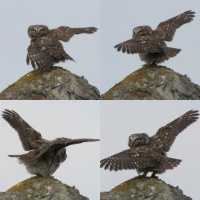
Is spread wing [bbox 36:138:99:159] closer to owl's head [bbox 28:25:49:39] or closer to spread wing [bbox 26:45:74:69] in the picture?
spread wing [bbox 26:45:74:69]

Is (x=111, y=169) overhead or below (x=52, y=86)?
below

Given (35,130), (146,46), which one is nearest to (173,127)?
(146,46)

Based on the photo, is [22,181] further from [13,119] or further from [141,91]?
[141,91]

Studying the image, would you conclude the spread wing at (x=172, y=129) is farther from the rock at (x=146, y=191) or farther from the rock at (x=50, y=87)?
the rock at (x=146, y=191)

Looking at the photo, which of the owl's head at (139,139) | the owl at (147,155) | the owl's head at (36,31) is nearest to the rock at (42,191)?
the owl at (147,155)

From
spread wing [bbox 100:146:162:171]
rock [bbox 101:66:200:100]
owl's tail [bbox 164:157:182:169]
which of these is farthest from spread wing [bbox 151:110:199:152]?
owl's tail [bbox 164:157:182:169]

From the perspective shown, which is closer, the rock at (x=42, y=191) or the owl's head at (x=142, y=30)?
the rock at (x=42, y=191)

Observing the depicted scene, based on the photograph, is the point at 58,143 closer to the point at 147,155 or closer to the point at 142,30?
the point at 147,155
